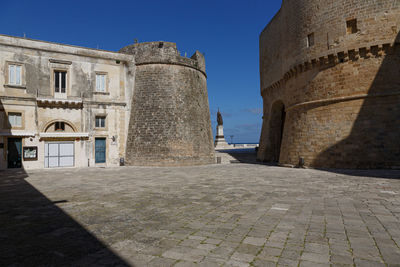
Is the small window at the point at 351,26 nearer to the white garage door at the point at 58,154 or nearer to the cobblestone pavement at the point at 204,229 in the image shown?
the cobblestone pavement at the point at 204,229

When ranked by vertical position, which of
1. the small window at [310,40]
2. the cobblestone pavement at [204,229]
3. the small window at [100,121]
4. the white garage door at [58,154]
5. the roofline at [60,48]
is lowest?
the cobblestone pavement at [204,229]

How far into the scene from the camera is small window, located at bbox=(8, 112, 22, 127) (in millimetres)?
15067

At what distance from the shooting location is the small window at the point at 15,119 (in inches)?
593

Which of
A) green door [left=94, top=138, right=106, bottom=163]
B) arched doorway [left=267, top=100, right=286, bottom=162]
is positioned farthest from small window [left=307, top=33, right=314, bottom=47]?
green door [left=94, top=138, right=106, bottom=163]

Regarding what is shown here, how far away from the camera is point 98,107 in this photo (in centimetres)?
1742

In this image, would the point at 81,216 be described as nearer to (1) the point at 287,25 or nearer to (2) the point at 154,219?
(2) the point at 154,219

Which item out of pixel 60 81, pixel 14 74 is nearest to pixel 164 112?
pixel 60 81

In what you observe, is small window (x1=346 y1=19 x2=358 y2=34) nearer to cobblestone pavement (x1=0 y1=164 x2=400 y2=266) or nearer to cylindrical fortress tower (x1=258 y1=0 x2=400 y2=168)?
cylindrical fortress tower (x1=258 y1=0 x2=400 y2=168)

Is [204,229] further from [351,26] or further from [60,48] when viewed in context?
[60,48]

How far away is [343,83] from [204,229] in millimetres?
12642

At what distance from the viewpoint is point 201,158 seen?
18.8m

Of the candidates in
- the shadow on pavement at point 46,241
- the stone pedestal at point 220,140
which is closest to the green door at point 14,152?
the shadow on pavement at point 46,241

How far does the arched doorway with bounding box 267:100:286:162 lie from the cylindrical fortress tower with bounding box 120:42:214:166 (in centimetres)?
503

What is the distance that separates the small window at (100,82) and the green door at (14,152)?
5.75 m
